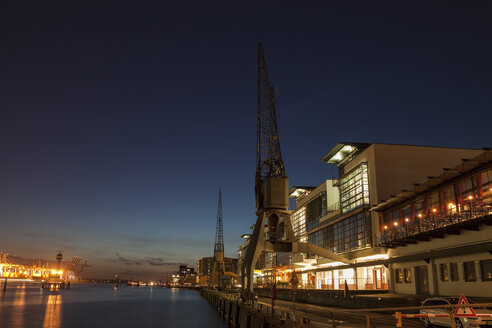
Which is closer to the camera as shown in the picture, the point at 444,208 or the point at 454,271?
the point at 454,271

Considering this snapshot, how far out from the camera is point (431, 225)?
33562 mm

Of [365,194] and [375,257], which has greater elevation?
[365,194]

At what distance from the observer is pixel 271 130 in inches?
2544

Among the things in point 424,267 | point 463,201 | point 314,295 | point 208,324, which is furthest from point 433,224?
point 208,324

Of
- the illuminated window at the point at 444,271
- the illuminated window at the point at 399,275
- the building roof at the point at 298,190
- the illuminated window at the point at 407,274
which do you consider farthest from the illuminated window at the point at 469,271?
the building roof at the point at 298,190

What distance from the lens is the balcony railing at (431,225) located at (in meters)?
28.2

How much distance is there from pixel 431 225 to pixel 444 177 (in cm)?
412

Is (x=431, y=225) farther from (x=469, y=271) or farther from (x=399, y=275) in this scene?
(x=399, y=275)

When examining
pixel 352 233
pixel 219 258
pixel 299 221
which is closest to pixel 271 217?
pixel 352 233

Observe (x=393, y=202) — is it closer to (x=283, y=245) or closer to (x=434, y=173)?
(x=434, y=173)

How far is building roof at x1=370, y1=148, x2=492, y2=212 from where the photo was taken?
2951 centimetres

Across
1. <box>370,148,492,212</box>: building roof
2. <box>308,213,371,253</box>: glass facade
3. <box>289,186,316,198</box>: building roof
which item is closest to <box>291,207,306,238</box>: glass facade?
<box>289,186,316,198</box>: building roof

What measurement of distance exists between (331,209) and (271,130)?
1553cm

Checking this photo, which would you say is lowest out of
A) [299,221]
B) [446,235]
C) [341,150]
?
[446,235]
